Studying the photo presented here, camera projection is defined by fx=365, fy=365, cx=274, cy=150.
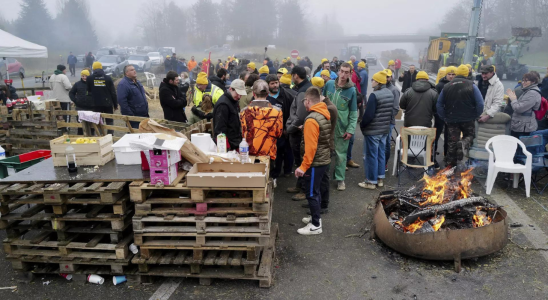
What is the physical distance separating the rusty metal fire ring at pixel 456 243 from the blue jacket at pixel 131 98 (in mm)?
6154

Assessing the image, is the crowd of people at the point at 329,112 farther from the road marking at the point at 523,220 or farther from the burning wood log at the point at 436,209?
the burning wood log at the point at 436,209

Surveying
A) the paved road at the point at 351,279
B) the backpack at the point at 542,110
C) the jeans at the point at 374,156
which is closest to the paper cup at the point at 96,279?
the paved road at the point at 351,279

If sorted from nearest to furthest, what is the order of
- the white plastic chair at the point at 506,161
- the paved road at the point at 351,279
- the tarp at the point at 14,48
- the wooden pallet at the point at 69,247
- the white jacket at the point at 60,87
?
the paved road at the point at 351,279 < the wooden pallet at the point at 69,247 < the white plastic chair at the point at 506,161 < the white jacket at the point at 60,87 < the tarp at the point at 14,48

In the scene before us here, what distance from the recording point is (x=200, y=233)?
3916 millimetres

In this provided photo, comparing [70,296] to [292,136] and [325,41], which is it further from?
[325,41]

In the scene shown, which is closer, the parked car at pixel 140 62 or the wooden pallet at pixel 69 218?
the wooden pallet at pixel 69 218

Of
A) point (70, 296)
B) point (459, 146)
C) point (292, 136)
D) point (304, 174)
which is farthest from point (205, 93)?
point (459, 146)

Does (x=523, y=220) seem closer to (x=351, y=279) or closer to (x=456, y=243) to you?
(x=456, y=243)

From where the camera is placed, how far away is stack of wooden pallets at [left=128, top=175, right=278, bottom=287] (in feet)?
12.8

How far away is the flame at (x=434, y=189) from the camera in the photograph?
500 centimetres

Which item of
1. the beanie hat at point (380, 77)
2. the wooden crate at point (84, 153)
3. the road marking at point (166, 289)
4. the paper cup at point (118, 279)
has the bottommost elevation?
the road marking at point (166, 289)

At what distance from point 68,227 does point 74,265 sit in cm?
43

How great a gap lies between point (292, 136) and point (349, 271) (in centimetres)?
278

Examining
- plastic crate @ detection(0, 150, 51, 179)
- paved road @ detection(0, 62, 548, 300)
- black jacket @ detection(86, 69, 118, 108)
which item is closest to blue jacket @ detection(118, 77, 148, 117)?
black jacket @ detection(86, 69, 118, 108)
